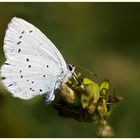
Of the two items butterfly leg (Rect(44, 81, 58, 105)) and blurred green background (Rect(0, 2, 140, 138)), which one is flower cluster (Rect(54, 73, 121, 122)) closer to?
butterfly leg (Rect(44, 81, 58, 105))

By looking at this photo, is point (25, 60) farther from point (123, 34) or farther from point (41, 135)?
point (123, 34)

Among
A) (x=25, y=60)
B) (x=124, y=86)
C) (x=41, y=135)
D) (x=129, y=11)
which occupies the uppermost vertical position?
(x=129, y=11)

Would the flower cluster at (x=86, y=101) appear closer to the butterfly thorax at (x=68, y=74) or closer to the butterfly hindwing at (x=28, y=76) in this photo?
the butterfly thorax at (x=68, y=74)

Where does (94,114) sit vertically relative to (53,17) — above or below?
below

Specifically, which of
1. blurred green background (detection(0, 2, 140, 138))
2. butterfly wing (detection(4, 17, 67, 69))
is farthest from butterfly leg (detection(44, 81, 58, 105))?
blurred green background (detection(0, 2, 140, 138))

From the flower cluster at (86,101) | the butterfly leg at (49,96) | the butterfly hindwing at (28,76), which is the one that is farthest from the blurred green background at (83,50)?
the flower cluster at (86,101)

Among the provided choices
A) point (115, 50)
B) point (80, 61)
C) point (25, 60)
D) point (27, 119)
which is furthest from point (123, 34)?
point (25, 60)
